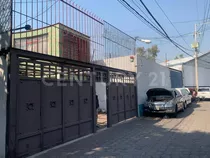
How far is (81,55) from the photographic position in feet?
29.2

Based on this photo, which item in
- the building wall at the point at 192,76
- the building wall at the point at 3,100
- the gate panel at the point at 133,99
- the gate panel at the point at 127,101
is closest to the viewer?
the building wall at the point at 3,100

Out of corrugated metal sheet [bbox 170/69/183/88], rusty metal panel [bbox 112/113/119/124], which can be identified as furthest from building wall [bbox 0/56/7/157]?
corrugated metal sheet [bbox 170/69/183/88]

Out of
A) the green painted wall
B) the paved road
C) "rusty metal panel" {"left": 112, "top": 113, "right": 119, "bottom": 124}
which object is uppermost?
the green painted wall

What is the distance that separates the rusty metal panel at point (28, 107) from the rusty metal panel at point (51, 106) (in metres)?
0.26

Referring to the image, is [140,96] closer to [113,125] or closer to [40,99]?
[113,125]

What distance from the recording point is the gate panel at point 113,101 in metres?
10.4

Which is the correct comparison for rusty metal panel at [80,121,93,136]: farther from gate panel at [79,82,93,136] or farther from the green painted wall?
the green painted wall

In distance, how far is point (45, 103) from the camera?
638 centimetres

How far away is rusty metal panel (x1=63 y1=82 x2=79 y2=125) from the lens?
7238 mm

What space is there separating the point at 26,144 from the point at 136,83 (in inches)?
349

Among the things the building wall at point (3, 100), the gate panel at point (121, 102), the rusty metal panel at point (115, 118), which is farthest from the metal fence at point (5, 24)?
the gate panel at point (121, 102)

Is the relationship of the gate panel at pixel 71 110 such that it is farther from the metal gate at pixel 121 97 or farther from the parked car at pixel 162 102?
the parked car at pixel 162 102

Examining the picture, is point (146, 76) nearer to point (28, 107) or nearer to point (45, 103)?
point (45, 103)

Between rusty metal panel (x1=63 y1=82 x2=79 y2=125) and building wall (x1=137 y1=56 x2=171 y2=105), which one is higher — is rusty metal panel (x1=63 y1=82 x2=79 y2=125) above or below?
below
